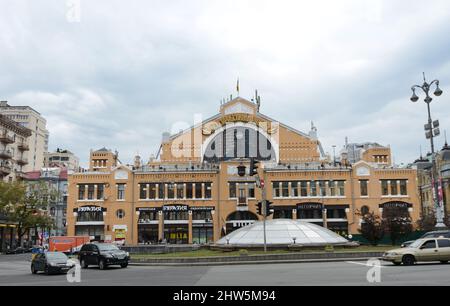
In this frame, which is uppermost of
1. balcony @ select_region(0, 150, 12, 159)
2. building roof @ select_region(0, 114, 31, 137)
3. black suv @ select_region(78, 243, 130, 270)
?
building roof @ select_region(0, 114, 31, 137)

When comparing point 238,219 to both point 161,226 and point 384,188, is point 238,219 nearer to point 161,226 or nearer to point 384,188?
point 161,226

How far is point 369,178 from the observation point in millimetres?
66438

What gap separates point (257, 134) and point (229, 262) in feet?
157

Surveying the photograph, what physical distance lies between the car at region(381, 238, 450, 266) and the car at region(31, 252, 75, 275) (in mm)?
18342

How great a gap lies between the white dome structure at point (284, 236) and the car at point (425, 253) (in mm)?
12130

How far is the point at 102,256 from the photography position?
27828 millimetres

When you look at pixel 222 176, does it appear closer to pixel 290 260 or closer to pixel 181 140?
pixel 181 140

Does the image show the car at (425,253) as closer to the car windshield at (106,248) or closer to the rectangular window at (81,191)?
the car windshield at (106,248)

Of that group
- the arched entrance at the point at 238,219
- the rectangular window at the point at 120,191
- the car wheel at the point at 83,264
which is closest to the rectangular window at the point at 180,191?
the arched entrance at the point at 238,219

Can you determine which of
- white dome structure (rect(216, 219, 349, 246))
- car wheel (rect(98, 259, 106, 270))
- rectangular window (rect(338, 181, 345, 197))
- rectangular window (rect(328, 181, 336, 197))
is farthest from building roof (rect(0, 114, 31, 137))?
rectangular window (rect(338, 181, 345, 197))

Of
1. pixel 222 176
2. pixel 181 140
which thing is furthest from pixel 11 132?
pixel 222 176

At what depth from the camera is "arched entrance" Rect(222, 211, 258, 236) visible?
65875mm

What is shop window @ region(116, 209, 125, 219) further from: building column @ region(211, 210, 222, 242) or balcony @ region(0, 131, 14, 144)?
balcony @ region(0, 131, 14, 144)

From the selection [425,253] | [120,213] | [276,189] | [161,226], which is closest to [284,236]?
[425,253]
